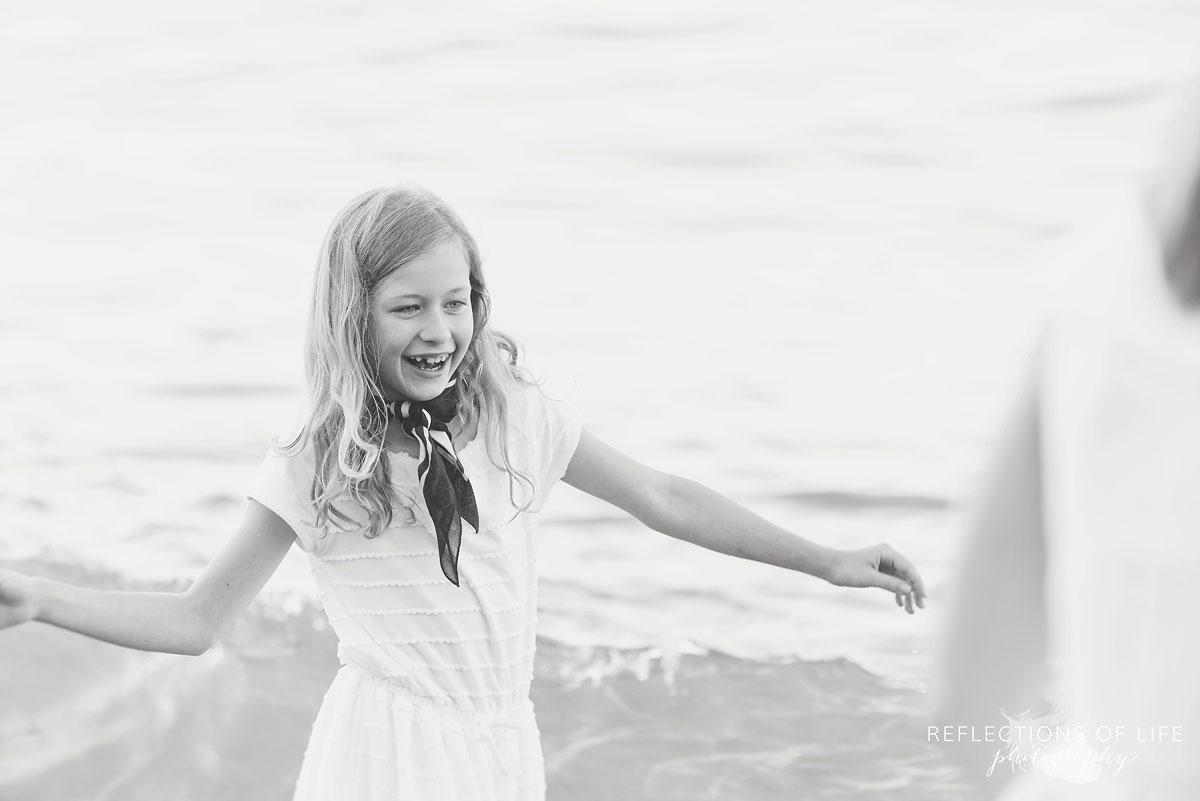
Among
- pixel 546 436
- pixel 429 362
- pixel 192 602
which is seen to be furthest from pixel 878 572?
pixel 192 602

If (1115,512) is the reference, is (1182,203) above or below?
above

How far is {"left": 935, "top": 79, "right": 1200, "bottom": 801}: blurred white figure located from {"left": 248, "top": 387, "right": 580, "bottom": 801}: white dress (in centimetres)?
114

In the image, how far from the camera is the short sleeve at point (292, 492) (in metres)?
2.27

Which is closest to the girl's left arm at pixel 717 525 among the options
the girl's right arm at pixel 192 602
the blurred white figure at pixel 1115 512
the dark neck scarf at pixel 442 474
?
the dark neck scarf at pixel 442 474

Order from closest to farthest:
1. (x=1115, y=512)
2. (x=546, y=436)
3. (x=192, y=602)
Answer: (x=1115, y=512)
(x=192, y=602)
(x=546, y=436)

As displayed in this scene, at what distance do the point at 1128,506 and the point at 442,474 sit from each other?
51.4 inches

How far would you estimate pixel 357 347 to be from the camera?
90.7 inches

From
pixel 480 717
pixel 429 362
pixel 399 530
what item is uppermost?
pixel 429 362

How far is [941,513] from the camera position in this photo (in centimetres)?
609

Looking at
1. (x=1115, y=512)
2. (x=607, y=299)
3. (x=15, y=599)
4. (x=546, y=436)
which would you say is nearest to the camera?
(x=1115, y=512)

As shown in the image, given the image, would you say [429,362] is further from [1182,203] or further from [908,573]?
[1182,203]

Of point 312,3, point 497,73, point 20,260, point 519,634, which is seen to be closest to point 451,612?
point 519,634

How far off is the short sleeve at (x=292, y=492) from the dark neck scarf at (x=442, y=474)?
6.3 inches

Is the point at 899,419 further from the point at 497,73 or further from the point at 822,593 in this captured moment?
the point at 497,73
